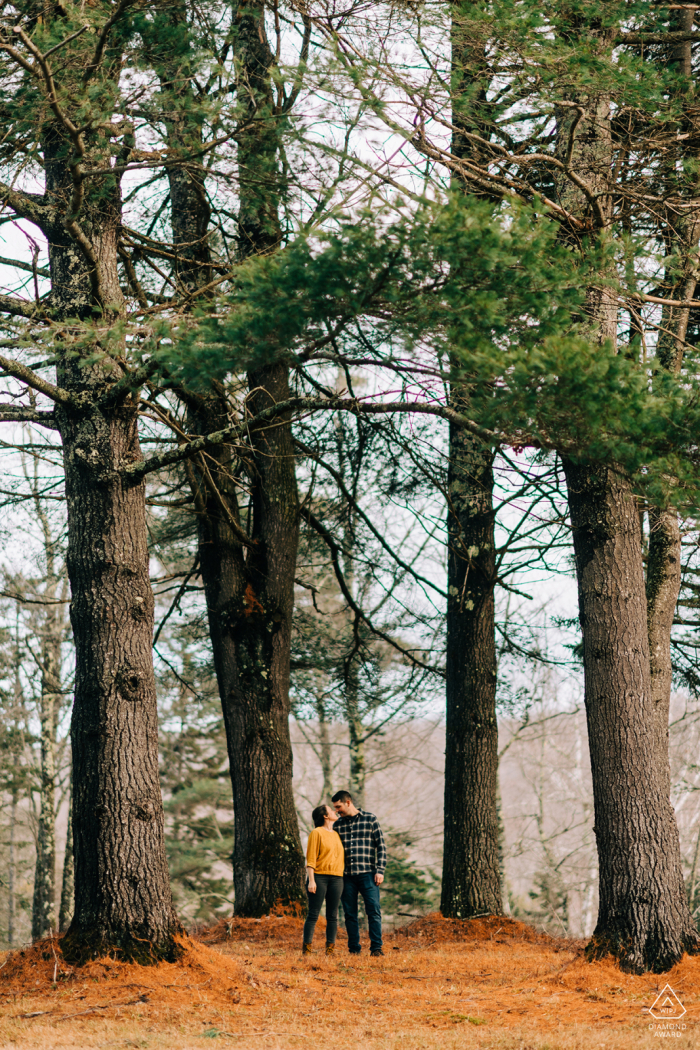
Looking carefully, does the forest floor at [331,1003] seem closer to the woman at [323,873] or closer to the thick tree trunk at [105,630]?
the woman at [323,873]

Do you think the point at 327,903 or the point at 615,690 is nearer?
the point at 615,690

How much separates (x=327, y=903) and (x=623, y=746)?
277cm

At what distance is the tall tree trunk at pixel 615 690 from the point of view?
6.28 metres

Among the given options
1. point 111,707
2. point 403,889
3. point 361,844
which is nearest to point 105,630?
point 111,707

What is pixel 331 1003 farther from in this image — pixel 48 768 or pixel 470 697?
pixel 48 768

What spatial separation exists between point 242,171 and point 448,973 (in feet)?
21.6

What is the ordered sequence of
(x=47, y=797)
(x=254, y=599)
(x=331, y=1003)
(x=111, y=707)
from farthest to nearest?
1. (x=47, y=797)
2. (x=254, y=599)
3. (x=111, y=707)
4. (x=331, y=1003)

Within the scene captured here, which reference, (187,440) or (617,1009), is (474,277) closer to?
(187,440)

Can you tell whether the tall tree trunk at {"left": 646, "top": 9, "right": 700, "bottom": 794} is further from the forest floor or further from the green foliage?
the green foliage

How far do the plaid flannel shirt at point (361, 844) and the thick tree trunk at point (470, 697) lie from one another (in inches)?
87.4

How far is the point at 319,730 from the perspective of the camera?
2131 centimetres

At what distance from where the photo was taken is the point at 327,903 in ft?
23.2

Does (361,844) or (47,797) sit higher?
(361,844)

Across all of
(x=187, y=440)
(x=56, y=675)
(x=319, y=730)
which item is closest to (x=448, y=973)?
(x=187, y=440)
